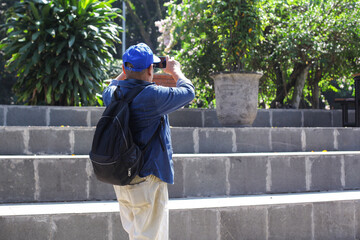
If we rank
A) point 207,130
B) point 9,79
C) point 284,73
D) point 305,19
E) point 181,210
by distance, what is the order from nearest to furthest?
point 181,210 < point 207,130 < point 305,19 < point 284,73 < point 9,79

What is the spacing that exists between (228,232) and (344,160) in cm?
186

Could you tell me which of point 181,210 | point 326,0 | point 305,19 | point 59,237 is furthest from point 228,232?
point 326,0

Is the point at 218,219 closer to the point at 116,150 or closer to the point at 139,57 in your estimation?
the point at 116,150

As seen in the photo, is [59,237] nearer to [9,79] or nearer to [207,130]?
[207,130]

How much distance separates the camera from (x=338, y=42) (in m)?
8.19

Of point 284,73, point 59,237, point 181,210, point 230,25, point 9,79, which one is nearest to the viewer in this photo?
point 59,237

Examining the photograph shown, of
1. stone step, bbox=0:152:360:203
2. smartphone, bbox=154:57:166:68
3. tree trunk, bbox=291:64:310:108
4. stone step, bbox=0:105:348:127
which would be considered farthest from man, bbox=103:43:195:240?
tree trunk, bbox=291:64:310:108

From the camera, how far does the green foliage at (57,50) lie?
697cm

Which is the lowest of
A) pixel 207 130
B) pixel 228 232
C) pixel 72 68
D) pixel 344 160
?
pixel 228 232

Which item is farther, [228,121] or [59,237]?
[228,121]

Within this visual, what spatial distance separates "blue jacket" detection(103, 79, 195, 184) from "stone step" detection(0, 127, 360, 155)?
7.87 feet

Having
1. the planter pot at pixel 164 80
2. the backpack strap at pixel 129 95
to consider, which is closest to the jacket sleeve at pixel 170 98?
the backpack strap at pixel 129 95

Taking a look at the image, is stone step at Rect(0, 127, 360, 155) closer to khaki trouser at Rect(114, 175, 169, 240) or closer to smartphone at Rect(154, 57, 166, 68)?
smartphone at Rect(154, 57, 166, 68)

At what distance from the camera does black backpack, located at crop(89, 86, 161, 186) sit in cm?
216
